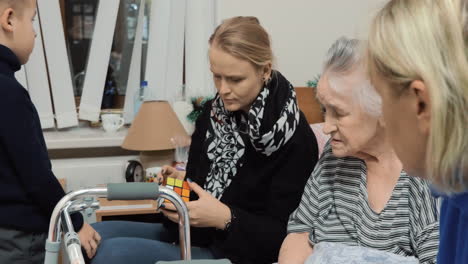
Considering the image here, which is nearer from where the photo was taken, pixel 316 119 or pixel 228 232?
pixel 228 232

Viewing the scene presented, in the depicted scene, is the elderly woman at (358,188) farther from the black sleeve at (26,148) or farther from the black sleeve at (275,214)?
the black sleeve at (26,148)

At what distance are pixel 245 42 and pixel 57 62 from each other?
1286mm

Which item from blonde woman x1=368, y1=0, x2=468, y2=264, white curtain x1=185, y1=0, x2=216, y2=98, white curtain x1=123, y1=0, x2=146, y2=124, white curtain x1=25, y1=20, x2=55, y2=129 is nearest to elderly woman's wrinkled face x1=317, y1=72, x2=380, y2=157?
blonde woman x1=368, y1=0, x2=468, y2=264

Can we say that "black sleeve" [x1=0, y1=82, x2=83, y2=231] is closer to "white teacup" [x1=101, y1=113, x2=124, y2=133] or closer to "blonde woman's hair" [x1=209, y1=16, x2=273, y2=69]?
"blonde woman's hair" [x1=209, y1=16, x2=273, y2=69]

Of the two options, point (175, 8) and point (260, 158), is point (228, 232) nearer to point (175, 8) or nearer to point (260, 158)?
point (260, 158)

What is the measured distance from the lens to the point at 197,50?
8.45 feet

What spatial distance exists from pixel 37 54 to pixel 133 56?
1.43 ft

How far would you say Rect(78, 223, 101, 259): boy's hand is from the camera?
149 cm

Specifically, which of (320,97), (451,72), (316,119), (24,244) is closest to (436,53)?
(451,72)

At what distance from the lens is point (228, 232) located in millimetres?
1498

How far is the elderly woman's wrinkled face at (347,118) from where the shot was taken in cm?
124

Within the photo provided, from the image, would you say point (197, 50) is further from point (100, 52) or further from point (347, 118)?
point (347, 118)

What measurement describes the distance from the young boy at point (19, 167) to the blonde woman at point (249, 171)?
20cm

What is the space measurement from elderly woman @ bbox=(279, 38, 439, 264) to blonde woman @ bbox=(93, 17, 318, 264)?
159 millimetres
